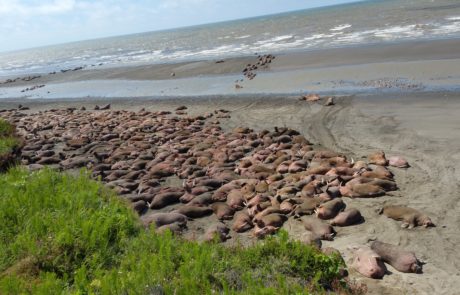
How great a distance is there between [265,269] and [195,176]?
440 cm

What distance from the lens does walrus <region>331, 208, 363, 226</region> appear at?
6.34 metres

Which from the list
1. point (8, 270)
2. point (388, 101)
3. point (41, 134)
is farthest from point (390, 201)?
point (41, 134)

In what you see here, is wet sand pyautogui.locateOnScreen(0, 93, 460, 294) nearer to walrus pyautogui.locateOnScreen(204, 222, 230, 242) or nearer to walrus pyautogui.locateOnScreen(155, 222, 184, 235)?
walrus pyautogui.locateOnScreen(204, 222, 230, 242)

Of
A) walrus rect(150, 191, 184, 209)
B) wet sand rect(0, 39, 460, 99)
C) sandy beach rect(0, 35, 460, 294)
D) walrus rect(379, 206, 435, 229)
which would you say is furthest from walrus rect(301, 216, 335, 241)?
wet sand rect(0, 39, 460, 99)

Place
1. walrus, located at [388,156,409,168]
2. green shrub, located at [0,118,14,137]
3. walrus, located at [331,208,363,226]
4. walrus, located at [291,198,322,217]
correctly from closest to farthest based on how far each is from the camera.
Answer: walrus, located at [331,208,363,226] < walrus, located at [291,198,322,217] < walrus, located at [388,156,409,168] < green shrub, located at [0,118,14,137]

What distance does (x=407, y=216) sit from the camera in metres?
6.21

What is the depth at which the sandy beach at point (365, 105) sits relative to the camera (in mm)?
5875

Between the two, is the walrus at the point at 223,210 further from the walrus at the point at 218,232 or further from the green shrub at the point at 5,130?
the green shrub at the point at 5,130

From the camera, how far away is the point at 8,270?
483 centimetres

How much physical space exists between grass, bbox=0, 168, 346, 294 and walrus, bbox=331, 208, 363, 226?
5.00ft

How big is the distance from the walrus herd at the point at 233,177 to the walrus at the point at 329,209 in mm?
15

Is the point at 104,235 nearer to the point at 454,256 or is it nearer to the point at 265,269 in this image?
the point at 265,269

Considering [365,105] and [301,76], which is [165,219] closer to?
[365,105]

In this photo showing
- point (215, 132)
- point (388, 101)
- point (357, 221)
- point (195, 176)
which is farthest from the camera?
point (388, 101)
